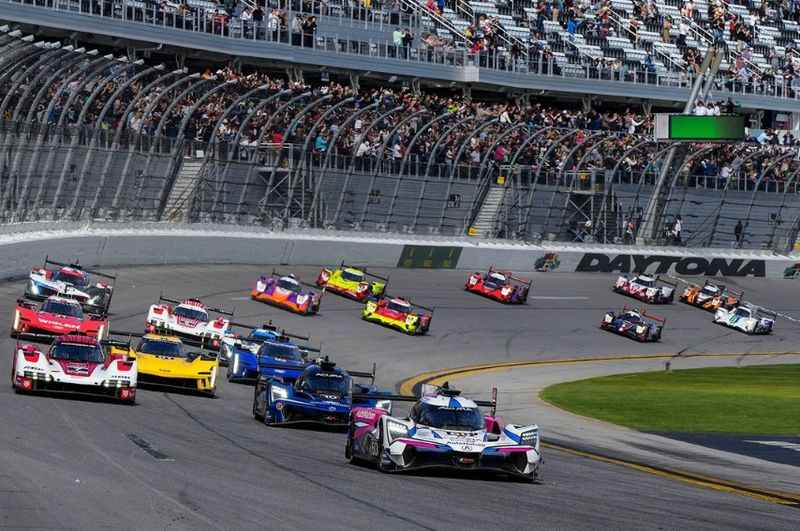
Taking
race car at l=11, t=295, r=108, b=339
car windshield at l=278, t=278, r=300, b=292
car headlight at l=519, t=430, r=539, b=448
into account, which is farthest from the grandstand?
car headlight at l=519, t=430, r=539, b=448

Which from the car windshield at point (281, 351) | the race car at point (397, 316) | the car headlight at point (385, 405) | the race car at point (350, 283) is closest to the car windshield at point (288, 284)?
the race car at point (397, 316)

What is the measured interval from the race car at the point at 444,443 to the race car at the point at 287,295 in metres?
23.4

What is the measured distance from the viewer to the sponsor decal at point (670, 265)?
195ft

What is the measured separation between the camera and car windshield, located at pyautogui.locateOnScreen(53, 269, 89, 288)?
37.7 metres

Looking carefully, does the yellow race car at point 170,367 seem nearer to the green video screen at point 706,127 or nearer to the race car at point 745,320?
the race car at point 745,320

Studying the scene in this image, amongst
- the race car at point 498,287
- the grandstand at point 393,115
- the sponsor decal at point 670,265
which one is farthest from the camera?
the sponsor decal at point 670,265

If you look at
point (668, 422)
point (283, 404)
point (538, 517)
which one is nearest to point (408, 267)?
point (668, 422)

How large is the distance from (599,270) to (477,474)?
4072 centimetres

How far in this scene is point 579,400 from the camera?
113ft

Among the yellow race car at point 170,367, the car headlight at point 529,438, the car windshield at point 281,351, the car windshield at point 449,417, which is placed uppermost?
the car windshield at point 449,417

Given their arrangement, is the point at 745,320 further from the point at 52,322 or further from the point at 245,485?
the point at 245,485

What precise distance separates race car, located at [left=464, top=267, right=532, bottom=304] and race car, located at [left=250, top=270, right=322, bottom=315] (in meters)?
8.19

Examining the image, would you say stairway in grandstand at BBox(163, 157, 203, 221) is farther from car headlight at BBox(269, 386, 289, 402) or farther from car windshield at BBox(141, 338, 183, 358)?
car headlight at BBox(269, 386, 289, 402)

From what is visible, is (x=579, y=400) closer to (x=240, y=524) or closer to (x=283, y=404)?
(x=283, y=404)
